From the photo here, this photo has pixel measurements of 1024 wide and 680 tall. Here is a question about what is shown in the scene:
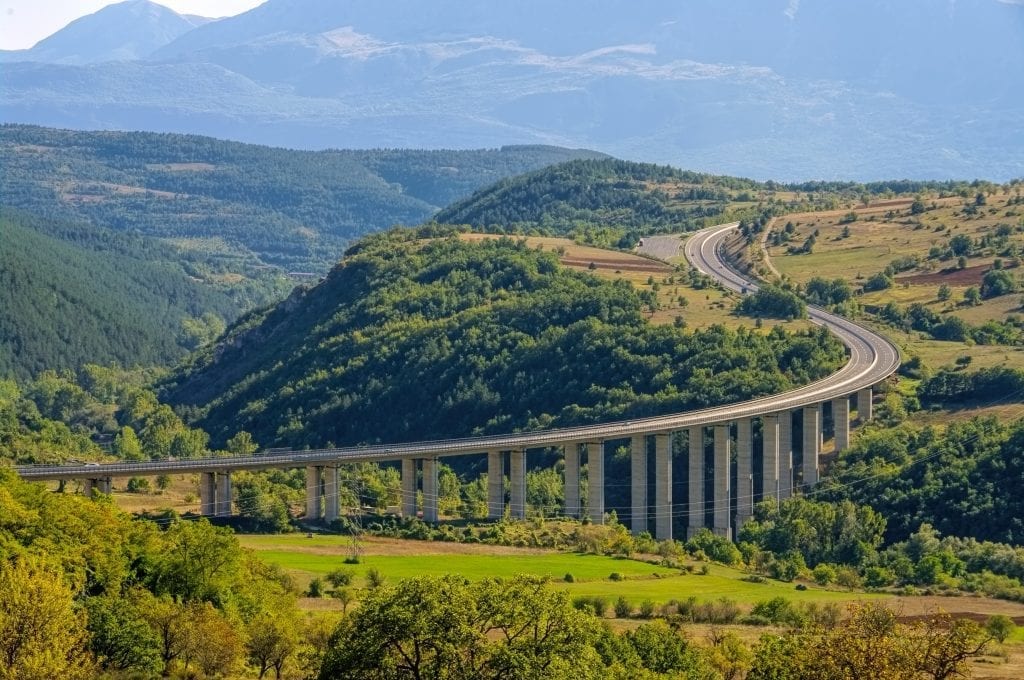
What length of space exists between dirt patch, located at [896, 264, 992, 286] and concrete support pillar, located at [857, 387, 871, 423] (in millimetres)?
38204

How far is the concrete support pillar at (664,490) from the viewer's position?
130000mm

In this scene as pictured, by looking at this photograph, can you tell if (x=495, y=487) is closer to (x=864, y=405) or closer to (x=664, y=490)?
(x=664, y=490)

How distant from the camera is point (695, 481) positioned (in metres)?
133

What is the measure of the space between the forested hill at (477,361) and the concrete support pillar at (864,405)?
5072 mm

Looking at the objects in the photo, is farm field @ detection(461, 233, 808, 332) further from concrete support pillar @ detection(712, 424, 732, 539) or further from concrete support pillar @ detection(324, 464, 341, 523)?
concrete support pillar @ detection(324, 464, 341, 523)

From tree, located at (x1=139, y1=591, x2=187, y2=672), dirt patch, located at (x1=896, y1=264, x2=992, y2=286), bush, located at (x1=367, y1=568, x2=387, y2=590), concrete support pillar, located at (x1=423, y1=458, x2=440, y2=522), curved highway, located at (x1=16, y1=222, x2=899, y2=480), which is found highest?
dirt patch, located at (x1=896, y1=264, x2=992, y2=286)

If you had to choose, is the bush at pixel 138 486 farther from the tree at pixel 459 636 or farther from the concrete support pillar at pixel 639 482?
the tree at pixel 459 636

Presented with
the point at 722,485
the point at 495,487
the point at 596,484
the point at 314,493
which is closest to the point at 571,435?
the point at 596,484

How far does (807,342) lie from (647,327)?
572 inches

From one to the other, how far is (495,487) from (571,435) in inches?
278

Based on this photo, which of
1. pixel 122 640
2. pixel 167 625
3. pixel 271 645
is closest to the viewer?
Result: pixel 122 640

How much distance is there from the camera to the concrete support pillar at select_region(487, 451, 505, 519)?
4867 inches

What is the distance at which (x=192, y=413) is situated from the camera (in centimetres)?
18200

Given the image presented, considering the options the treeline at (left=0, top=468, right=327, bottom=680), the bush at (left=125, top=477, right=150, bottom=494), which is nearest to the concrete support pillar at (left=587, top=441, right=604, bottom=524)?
the bush at (left=125, top=477, right=150, bottom=494)
